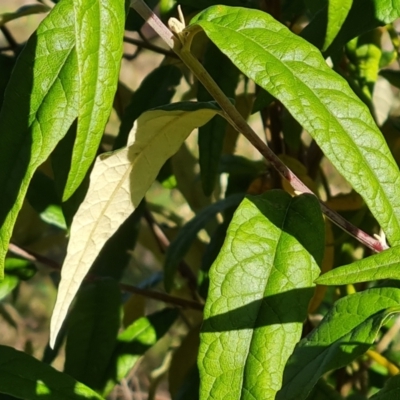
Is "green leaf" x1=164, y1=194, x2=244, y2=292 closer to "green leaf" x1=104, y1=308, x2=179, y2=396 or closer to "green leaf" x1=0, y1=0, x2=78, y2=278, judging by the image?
"green leaf" x1=104, y1=308, x2=179, y2=396

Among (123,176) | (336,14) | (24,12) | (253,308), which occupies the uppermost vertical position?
(24,12)

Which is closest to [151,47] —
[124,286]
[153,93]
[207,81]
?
[153,93]

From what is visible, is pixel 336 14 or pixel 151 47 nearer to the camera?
pixel 336 14

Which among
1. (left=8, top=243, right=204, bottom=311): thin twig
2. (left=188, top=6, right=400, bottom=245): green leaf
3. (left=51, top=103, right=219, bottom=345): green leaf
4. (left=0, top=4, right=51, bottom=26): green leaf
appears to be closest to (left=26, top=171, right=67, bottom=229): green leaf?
(left=8, top=243, right=204, bottom=311): thin twig

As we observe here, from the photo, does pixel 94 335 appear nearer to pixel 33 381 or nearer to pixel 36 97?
pixel 33 381

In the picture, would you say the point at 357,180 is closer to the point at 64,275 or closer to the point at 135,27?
the point at 64,275

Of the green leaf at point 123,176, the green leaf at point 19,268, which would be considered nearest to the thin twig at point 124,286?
the green leaf at point 19,268

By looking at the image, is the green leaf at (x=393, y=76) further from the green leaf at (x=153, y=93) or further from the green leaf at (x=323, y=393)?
the green leaf at (x=323, y=393)
